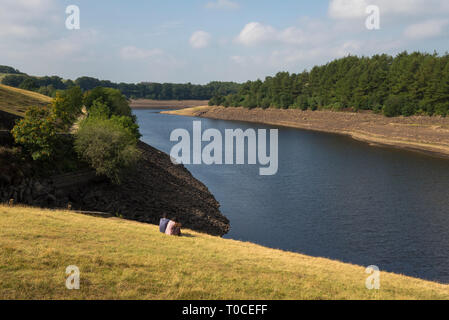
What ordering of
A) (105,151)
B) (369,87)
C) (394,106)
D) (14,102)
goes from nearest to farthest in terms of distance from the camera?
1. (105,151)
2. (14,102)
3. (394,106)
4. (369,87)

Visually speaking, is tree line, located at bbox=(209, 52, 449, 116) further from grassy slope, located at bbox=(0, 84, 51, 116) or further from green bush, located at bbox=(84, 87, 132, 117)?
grassy slope, located at bbox=(0, 84, 51, 116)

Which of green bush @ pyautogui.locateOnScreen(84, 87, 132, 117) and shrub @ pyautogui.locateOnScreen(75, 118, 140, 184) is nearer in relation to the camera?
shrub @ pyautogui.locateOnScreen(75, 118, 140, 184)

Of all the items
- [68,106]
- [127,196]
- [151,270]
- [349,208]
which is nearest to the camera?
[151,270]

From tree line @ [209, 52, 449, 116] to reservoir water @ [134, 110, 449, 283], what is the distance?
144 ft

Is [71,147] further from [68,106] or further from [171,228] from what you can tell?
[68,106]

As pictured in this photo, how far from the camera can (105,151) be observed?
37.0 meters

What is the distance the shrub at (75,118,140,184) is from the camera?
121 ft

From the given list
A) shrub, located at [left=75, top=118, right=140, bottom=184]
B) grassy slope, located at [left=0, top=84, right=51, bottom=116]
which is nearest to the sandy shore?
shrub, located at [left=75, top=118, right=140, bottom=184]

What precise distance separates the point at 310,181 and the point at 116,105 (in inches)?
1595

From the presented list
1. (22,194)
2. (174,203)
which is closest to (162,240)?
(22,194)

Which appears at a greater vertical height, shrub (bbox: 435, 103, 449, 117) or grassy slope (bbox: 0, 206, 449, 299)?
shrub (bbox: 435, 103, 449, 117)

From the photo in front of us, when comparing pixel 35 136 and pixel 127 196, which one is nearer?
pixel 35 136

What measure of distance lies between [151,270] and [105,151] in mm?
24891

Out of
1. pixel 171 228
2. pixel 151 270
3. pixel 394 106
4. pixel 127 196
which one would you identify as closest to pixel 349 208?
pixel 127 196
